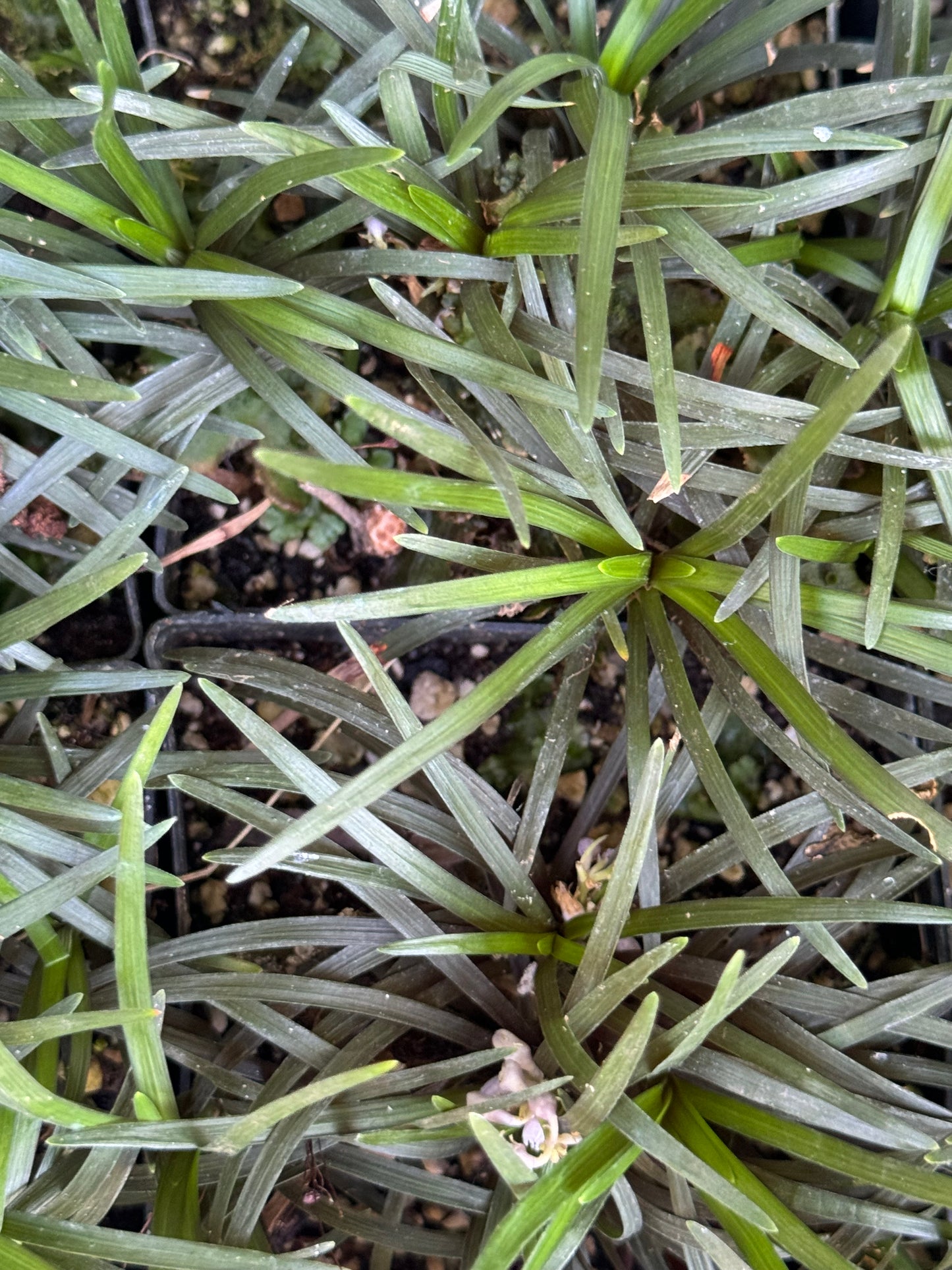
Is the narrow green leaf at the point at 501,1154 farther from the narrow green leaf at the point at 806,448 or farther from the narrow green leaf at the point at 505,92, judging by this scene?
the narrow green leaf at the point at 505,92

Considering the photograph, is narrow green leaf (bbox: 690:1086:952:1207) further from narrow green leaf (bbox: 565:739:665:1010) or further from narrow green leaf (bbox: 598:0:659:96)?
narrow green leaf (bbox: 598:0:659:96)

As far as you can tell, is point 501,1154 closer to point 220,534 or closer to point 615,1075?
point 615,1075

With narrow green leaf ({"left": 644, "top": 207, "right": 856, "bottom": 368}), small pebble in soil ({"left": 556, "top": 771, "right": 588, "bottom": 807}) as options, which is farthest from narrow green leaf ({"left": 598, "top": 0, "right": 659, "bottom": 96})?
small pebble in soil ({"left": 556, "top": 771, "right": 588, "bottom": 807})

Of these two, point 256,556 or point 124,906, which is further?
point 256,556

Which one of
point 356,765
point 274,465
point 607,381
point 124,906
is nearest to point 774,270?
point 607,381

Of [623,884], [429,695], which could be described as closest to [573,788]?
[429,695]

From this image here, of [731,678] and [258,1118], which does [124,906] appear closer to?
[258,1118]

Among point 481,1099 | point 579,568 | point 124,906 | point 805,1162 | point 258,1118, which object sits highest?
point 579,568
